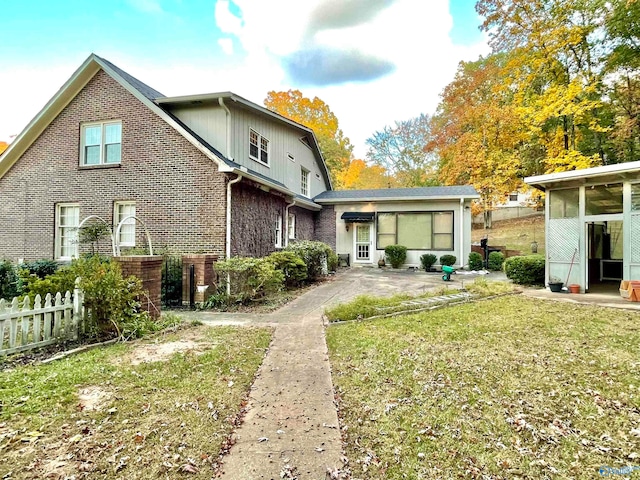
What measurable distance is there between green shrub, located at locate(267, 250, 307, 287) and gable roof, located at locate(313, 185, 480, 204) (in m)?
6.94

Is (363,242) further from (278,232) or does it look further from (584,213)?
(584,213)

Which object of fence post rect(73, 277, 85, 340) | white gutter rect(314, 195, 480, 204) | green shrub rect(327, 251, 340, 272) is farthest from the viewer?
white gutter rect(314, 195, 480, 204)

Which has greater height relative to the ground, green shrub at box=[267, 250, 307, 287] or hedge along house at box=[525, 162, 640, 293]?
hedge along house at box=[525, 162, 640, 293]

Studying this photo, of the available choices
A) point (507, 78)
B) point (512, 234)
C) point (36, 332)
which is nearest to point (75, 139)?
point (36, 332)

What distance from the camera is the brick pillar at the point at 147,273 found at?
19.6 ft

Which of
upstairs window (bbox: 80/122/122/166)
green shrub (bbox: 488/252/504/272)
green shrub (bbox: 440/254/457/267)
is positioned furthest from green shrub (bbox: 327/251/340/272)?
upstairs window (bbox: 80/122/122/166)

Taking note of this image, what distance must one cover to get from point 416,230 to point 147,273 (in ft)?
43.1

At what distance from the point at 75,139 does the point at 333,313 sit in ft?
33.7

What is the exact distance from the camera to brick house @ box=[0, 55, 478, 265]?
954cm

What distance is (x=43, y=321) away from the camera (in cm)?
489

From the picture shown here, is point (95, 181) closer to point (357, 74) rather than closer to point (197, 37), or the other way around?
point (197, 37)

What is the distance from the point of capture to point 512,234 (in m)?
26.6

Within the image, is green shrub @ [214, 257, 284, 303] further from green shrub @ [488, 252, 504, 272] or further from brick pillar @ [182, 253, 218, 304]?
green shrub @ [488, 252, 504, 272]

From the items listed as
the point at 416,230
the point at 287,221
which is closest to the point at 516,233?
the point at 416,230
